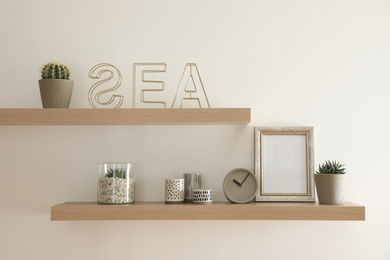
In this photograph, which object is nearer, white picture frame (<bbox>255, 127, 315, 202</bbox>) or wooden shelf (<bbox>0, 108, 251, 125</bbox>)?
wooden shelf (<bbox>0, 108, 251, 125</bbox>)

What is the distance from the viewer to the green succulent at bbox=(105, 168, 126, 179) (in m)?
1.65

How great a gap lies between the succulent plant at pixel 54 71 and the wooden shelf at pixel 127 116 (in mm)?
131

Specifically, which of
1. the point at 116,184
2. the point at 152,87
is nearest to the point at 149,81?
the point at 152,87

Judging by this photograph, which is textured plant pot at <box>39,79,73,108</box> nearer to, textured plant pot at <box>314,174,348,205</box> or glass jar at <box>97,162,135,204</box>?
glass jar at <box>97,162,135,204</box>

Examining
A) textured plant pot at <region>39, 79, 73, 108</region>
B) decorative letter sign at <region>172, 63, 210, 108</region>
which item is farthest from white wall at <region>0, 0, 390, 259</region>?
textured plant pot at <region>39, 79, 73, 108</region>

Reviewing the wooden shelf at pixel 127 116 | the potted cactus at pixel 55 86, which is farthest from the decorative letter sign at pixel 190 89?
the potted cactus at pixel 55 86

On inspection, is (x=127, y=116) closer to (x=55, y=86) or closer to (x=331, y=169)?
(x=55, y=86)

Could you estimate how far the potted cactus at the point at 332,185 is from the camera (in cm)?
160

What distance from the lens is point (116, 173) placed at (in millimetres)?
1650

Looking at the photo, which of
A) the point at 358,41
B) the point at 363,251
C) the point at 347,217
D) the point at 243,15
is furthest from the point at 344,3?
the point at 363,251

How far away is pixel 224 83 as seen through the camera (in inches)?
70.5

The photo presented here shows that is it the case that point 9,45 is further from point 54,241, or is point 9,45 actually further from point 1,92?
point 54,241

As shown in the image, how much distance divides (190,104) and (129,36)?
1.20ft

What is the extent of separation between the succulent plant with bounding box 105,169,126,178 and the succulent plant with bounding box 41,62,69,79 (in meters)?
0.38
